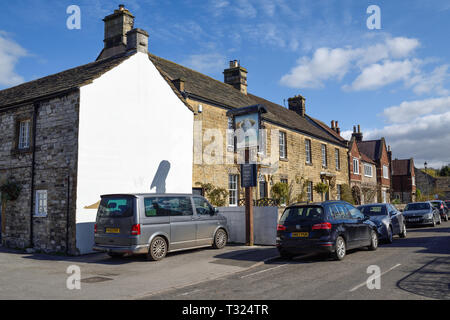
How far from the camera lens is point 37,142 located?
47.7ft

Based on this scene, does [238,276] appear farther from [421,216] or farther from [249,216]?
[421,216]

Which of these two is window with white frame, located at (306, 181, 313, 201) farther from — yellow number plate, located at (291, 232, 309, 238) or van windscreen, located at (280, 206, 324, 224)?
yellow number plate, located at (291, 232, 309, 238)

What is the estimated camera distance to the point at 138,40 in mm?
16422

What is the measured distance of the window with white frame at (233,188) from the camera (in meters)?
20.6

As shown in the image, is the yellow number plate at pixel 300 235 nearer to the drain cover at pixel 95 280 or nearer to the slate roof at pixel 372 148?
the drain cover at pixel 95 280

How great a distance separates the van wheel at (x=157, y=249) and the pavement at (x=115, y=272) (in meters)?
0.21

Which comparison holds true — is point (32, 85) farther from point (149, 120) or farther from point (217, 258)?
point (217, 258)

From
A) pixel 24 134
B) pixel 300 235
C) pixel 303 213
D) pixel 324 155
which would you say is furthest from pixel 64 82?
pixel 324 155

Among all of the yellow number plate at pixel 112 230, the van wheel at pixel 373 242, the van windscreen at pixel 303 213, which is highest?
the van windscreen at pixel 303 213

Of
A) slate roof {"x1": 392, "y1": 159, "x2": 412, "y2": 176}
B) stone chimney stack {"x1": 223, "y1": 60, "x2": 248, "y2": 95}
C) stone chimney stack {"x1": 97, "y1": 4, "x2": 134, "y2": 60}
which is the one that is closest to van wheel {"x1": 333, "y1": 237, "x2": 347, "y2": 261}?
stone chimney stack {"x1": 97, "y1": 4, "x2": 134, "y2": 60}

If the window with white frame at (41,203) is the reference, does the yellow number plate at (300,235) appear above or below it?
below

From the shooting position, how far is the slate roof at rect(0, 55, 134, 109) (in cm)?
1426

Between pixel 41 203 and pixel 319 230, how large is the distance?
10261 mm

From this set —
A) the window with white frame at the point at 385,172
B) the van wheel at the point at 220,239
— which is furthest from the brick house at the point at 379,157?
the van wheel at the point at 220,239
